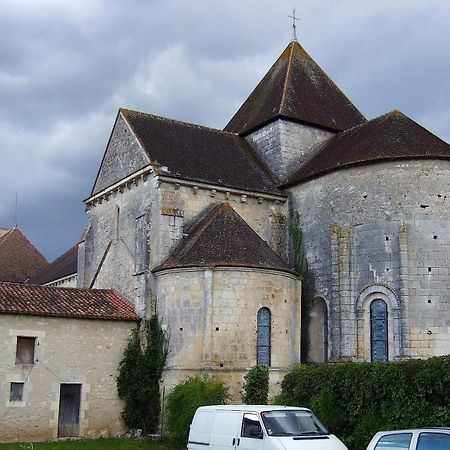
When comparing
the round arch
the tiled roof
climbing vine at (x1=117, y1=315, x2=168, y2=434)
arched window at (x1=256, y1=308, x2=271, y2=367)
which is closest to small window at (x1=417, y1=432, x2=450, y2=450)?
the round arch

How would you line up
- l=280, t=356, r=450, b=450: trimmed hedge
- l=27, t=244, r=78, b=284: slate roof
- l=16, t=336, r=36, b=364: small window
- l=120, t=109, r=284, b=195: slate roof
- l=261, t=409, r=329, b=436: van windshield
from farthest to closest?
l=27, t=244, r=78, b=284: slate roof → l=120, t=109, r=284, b=195: slate roof → l=16, t=336, r=36, b=364: small window → l=280, t=356, r=450, b=450: trimmed hedge → l=261, t=409, r=329, b=436: van windshield

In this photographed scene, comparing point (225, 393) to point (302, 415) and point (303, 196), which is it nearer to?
point (302, 415)

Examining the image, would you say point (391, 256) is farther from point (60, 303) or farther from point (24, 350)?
point (24, 350)

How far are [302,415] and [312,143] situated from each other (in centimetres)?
1934

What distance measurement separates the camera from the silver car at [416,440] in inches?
432

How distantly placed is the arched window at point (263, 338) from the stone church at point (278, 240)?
0.05 metres

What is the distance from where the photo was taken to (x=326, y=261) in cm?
2681

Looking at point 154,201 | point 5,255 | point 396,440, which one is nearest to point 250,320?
point 154,201

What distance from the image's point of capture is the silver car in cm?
1097

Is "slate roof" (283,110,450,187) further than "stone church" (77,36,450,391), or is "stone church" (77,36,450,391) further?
"slate roof" (283,110,450,187)

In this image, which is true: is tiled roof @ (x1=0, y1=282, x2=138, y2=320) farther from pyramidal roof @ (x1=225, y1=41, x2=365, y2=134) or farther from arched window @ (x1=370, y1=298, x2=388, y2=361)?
pyramidal roof @ (x1=225, y1=41, x2=365, y2=134)

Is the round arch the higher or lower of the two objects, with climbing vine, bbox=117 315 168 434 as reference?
higher

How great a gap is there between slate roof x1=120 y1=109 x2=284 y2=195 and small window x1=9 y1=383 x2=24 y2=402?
9.90 meters

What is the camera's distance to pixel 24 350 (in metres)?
23.1
